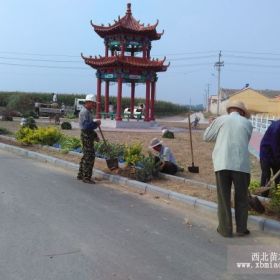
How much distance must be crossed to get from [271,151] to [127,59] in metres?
23.4

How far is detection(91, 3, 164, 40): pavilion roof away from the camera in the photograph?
101ft

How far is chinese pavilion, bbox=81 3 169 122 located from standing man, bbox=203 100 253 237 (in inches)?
949

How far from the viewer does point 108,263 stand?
530cm

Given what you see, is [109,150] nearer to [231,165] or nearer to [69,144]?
[69,144]

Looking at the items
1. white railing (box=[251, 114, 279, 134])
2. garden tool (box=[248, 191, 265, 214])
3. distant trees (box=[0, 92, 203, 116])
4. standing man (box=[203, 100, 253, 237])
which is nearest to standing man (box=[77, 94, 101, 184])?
garden tool (box=[248, 191, 265, 214])

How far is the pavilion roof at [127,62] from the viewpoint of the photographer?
30516 millimetres

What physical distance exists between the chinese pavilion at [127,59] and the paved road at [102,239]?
72.0 ft

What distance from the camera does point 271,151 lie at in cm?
834

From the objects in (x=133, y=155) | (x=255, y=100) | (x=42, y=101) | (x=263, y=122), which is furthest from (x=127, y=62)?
(x=255, y=100)

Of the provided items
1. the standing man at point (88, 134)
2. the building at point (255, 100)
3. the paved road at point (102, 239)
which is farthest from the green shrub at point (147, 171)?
the building at point (255, 100)

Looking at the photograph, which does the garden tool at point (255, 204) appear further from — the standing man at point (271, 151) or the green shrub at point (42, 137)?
the green shrub at point (42, 137)

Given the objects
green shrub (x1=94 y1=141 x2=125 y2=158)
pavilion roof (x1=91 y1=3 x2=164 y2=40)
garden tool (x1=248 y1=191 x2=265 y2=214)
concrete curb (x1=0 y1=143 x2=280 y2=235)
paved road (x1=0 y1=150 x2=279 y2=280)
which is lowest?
paved road (x1=0 y1=150 x2=279 y2=280)

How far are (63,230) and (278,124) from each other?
4.01 meters

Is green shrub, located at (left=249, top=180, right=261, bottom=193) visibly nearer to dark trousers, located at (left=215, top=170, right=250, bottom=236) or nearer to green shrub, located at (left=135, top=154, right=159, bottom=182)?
dark trousers, located at (left=215, top=170, right=250, bottom=236)
